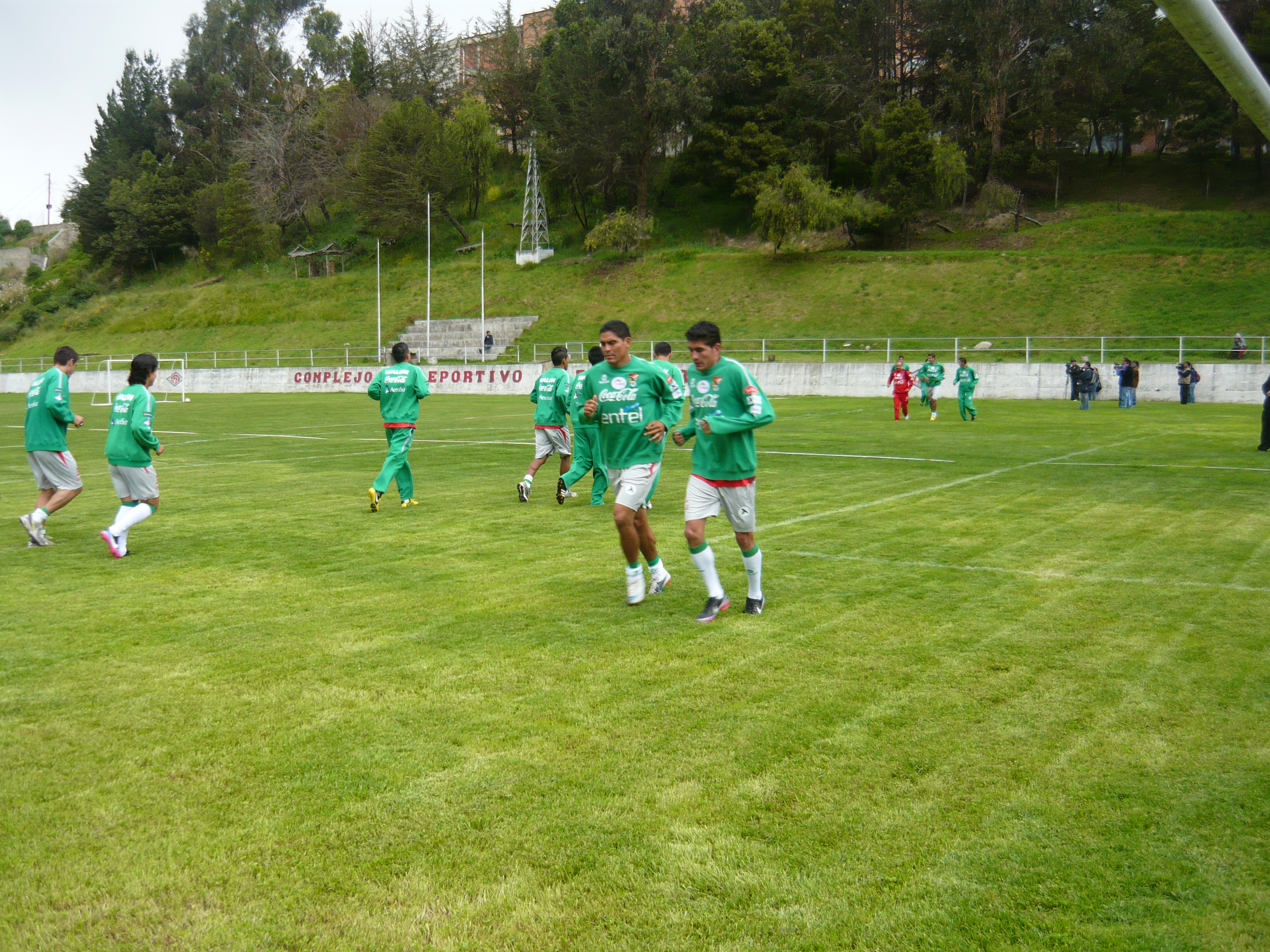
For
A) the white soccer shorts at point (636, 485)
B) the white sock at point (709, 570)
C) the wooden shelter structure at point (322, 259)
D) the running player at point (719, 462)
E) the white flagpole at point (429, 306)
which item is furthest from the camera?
the wooden shelter structure at point (322, 259)

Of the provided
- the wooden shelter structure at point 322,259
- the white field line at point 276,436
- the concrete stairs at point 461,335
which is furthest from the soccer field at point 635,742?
the wooden shelter structure at point 322,259

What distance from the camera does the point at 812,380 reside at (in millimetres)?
37812

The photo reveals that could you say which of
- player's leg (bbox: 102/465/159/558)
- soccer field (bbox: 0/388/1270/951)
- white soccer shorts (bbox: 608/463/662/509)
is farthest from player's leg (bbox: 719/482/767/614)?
player's leg (bbox: 102/465/159/558)

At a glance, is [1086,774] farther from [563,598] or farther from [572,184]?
[572,184]

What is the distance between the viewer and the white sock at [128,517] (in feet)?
30.2

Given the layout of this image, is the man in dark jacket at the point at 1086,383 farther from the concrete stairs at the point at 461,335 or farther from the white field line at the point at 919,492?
the concrete stairs at the point at 461,335

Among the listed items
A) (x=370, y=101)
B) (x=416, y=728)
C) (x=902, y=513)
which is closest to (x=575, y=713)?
(x=416, y=728)

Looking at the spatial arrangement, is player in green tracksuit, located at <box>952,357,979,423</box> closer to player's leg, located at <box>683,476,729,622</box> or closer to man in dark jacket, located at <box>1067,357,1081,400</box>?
man in dark jacket, located at <box>1067,357,1081,400</box>

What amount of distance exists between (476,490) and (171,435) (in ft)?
41.6

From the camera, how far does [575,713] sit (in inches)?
200

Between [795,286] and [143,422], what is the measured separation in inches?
1930

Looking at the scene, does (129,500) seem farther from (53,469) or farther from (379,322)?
(379,322)

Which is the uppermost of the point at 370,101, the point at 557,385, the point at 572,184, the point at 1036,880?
the point at 370,101

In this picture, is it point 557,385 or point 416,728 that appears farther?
point 557,385
